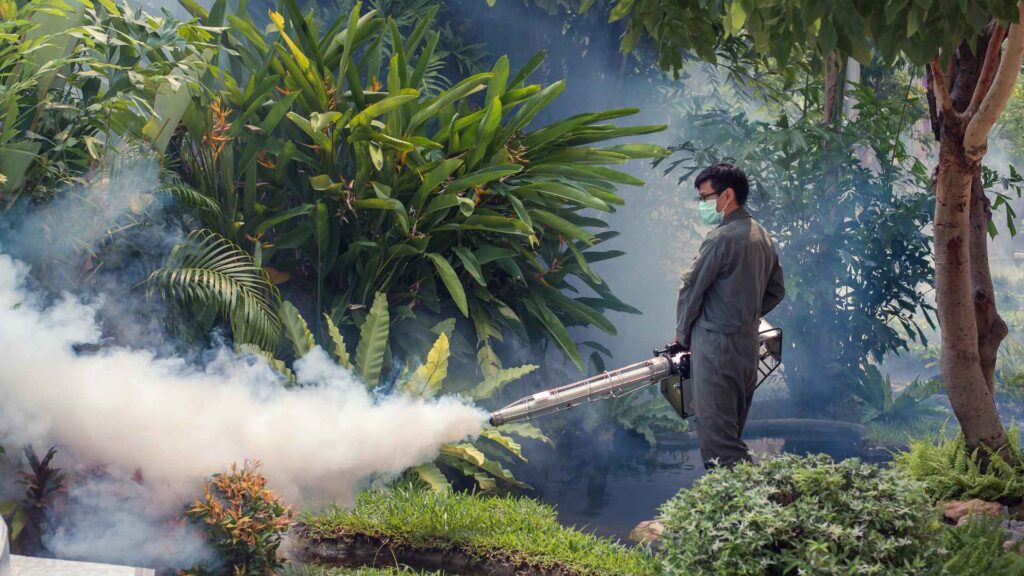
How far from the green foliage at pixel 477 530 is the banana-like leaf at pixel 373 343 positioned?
82 centimetres

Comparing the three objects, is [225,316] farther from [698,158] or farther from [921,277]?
[921,277]

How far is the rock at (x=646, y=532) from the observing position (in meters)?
5.08

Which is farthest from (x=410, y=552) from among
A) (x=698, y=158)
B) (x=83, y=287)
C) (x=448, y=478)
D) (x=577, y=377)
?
(x=698, y=158)

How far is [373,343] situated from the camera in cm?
580

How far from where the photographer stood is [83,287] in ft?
17.5

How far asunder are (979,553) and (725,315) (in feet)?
4.69

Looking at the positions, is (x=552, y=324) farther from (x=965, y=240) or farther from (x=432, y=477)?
(x=965, y=240)

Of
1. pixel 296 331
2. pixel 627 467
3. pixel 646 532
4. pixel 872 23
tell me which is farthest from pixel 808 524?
pixel 627 467

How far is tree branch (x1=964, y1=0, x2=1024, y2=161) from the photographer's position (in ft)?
14.3

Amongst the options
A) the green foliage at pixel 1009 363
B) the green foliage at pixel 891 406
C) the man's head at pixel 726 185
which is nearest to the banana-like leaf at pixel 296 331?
the man's head at pixel 726 185

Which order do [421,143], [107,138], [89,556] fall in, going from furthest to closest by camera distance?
[421,143], [107,138], [89,556]

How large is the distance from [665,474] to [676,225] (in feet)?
17.0

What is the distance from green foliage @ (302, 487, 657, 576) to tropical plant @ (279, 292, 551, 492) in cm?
41

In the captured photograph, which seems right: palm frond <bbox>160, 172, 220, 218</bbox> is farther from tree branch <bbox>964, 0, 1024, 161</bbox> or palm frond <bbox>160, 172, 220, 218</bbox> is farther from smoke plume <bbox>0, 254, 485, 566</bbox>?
tree branch <bbox>964, 0, 1024, 161</bbox>
